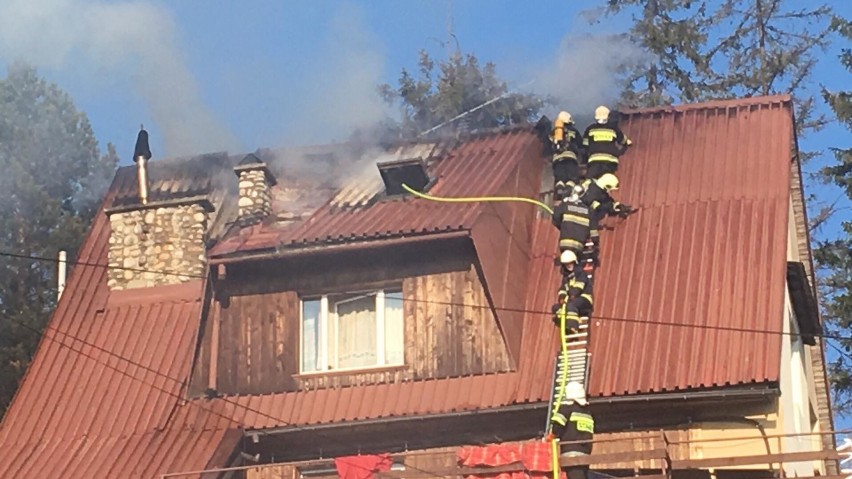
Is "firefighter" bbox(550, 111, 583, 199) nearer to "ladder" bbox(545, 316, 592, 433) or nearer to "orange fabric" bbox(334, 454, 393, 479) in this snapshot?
"ladder" bbox(545, 316, 592, 433)

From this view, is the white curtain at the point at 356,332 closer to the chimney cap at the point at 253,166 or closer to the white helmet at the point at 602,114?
the chimney cap at the point at 253,166

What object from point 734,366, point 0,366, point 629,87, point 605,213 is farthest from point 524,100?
point 734,366

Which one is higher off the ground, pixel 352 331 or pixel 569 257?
pixel 569 257

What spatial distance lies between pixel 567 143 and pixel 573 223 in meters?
1.79

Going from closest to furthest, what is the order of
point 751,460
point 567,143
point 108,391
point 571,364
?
point 751,460, point 571,364, point 108,391, point 567,143

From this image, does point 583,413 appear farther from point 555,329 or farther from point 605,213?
point 605,213

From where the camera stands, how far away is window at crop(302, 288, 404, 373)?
19672 mm

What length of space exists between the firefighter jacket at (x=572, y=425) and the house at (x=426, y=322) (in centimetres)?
32

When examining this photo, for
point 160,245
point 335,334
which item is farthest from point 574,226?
point 160,245

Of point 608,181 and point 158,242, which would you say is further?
point 158,242

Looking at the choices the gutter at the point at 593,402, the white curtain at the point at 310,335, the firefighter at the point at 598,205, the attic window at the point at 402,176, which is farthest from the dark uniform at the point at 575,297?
the white curtain at the point at 310,335

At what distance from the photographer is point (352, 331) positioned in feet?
65.4

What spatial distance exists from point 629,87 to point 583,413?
63.7 ft

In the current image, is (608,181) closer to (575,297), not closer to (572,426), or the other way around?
(575,297)
